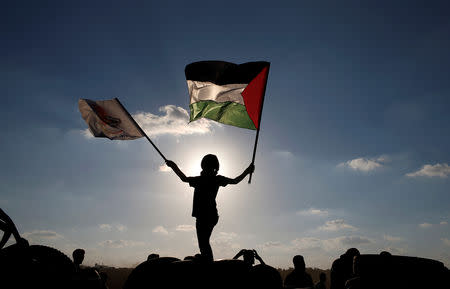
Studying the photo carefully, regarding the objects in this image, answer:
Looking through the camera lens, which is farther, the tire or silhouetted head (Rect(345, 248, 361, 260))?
silhouetted head (Rect(345, 248, 361, 260))

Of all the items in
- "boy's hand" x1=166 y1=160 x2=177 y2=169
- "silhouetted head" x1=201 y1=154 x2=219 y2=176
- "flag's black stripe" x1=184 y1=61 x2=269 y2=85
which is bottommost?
"silhouetted head" x1=201 y1=154 x2=219 y2=176

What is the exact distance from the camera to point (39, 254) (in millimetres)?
3305

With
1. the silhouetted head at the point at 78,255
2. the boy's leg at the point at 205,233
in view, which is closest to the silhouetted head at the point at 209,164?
the boy's leg at the point at 205,233

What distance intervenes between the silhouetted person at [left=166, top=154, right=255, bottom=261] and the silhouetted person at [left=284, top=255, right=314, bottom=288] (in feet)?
11.9

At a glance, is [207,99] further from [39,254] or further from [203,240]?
[39,254]

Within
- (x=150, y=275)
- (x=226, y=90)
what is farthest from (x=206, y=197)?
(x=226, y=90)

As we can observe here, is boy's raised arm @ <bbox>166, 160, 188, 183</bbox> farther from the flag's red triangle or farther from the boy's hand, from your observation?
the flag's red triangle

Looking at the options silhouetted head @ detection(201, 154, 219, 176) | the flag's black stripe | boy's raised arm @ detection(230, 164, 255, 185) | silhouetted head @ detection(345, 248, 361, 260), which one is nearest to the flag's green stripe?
the flag's black stripe

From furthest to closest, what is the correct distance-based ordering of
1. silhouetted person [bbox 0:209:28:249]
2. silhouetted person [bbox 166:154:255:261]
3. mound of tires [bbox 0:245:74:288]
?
silhouetted person [bbox 166:154:255:261] → silhouetted person [bbox 0:209:28:249] → mound of tires [bbox 0:245:74:288]

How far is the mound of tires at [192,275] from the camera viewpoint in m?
2.87

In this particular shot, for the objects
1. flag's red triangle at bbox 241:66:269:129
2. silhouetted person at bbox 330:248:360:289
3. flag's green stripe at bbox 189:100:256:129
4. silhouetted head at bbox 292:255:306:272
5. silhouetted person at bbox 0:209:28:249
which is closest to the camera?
silhouetted person at bbox 0:209:28:249

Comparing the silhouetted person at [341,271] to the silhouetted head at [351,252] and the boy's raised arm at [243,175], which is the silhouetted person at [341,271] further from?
the boy's raised arm at [243,175]

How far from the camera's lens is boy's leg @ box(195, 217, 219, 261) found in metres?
4.19

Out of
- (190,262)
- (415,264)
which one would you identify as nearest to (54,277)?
(190,262)
